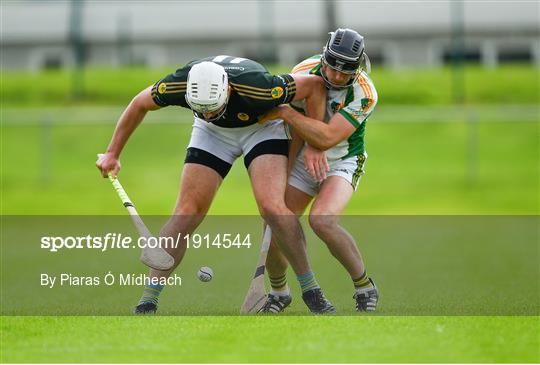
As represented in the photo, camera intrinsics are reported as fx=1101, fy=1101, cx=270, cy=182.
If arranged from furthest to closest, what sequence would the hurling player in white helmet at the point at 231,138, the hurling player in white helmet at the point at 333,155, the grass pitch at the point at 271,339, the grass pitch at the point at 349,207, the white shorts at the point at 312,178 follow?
1. the white shorts at the point at 312,178
2. the hurling player in white helmet at the point at 333,155
3. the hurling player in white helmet at the point at 231,138
4. the grass pitch at the point at 349,207
5. the grass pitch at the point at 271,339

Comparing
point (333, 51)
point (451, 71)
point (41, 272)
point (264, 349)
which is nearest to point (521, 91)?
point (451, 71)

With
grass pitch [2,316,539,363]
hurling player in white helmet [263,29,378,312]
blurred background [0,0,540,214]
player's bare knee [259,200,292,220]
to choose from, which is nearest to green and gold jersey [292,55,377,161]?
hurling player in white helmet [263,29,378,312]

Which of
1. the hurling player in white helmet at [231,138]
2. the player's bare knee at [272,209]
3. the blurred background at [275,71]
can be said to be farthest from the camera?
the blurred background at [275,71]

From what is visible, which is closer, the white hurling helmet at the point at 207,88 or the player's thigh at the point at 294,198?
the white hurling helmet at the point at 207,88

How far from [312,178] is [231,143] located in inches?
27.0

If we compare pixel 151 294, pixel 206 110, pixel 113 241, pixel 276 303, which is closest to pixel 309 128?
pixel 206 110

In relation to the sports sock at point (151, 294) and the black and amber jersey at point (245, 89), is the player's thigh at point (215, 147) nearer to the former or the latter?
the black and amber jersey at point (245, 89)

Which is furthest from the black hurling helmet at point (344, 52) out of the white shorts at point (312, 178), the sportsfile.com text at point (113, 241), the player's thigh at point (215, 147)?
the sportsfile.com text at point (113, 241)

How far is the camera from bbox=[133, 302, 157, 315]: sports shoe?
8.06 m

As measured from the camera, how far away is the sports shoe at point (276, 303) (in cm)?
830

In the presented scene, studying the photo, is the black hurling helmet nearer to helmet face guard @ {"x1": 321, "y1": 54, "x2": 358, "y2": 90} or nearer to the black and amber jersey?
helmet face guard @ {"x1": 321, "y1": 54, "x2": 358, "y2": 90}

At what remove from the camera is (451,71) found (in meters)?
23.5

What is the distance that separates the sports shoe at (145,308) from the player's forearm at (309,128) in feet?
5.49

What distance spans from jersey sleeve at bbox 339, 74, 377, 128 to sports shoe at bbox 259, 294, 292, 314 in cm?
144
